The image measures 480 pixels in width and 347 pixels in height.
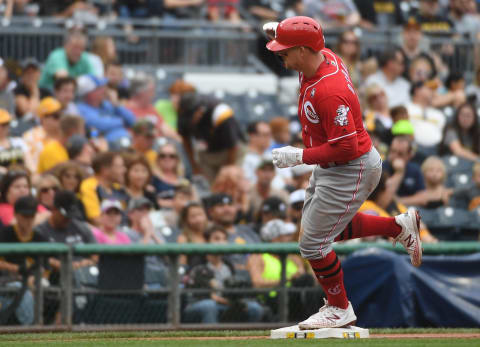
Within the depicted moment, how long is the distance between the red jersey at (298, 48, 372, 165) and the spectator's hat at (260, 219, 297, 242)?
304cm

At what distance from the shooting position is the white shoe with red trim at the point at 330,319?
665 cm

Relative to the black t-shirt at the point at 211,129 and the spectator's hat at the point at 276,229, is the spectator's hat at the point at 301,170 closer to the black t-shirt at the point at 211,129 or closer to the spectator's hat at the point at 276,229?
the black t-shirt at the point at 211,129

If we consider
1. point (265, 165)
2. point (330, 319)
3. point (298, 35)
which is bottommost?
point (330, 319)

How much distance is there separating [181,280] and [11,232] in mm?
1453

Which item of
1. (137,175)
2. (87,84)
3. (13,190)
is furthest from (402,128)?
(13,190)

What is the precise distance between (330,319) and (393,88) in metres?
7.88

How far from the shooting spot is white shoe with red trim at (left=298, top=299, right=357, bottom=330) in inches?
262

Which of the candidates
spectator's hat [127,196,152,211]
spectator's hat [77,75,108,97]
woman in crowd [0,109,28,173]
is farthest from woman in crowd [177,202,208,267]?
spectator's hat [77,75,108,97]

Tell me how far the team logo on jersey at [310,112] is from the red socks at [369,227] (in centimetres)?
78

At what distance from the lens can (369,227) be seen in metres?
6.71

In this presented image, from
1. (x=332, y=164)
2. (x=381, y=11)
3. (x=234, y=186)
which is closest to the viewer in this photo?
(x=332, y=164)

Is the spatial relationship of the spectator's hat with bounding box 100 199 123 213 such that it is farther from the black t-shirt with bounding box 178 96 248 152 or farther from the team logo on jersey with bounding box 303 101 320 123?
the team logo on jersey with bounding box 303 101 320 123

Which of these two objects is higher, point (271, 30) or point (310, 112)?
point (271, 30)

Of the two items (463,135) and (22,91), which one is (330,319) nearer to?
(22,91)
